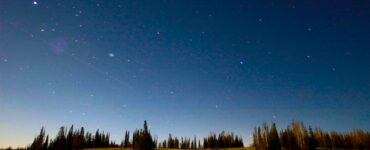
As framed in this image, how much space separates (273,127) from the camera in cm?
8606

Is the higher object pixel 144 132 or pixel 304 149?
pixel 144 132

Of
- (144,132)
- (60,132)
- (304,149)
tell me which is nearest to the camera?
(144,132)

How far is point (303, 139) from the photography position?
84.2 m

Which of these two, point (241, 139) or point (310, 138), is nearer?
point (310, 138)

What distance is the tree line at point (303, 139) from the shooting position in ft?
270

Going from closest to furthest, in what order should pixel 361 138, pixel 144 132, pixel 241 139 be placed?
pixel 144 132 → pixel 361 138 → pixel 241 139

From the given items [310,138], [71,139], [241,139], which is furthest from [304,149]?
[71,139]

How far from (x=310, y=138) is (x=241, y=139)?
2891cm

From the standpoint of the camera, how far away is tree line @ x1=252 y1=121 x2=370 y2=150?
270 feet

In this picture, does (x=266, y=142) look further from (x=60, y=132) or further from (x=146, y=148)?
(x=60, y=132)

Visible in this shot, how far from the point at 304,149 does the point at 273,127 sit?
34.6ft

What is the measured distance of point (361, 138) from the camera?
98625 millimetres

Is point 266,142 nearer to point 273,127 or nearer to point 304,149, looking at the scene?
point 273,127

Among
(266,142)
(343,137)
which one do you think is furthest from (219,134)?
(343,137)
